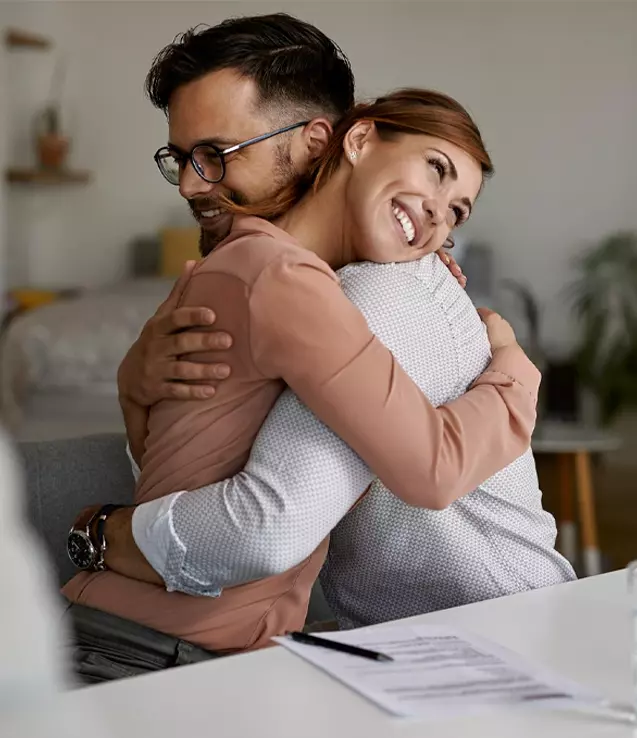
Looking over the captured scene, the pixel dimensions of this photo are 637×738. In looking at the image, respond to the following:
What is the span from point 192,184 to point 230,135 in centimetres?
8

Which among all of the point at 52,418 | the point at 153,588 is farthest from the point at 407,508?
the point at 52,418

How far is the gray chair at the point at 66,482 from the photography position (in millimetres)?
1568

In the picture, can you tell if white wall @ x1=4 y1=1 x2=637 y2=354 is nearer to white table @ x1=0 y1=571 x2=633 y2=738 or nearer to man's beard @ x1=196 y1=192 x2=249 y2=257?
man's beard @ x1=196 y1=192 x2=249 y2=257

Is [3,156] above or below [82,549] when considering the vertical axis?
below

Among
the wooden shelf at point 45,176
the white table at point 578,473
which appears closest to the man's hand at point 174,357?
the white table at point 578,473

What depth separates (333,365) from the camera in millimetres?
1035

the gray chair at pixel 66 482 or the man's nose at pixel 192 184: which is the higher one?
the man's nose at pixel 192 184

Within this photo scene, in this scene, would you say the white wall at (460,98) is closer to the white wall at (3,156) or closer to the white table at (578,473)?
the white wall at (3,156)

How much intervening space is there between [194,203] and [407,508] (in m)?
0.48

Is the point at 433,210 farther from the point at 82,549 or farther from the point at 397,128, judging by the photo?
the point at 82,549

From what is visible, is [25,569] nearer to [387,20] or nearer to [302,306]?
[302,306]

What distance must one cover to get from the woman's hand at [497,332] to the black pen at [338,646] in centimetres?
50

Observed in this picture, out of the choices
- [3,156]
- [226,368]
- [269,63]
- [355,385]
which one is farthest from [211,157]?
[3,156]

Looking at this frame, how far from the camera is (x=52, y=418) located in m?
4.19
